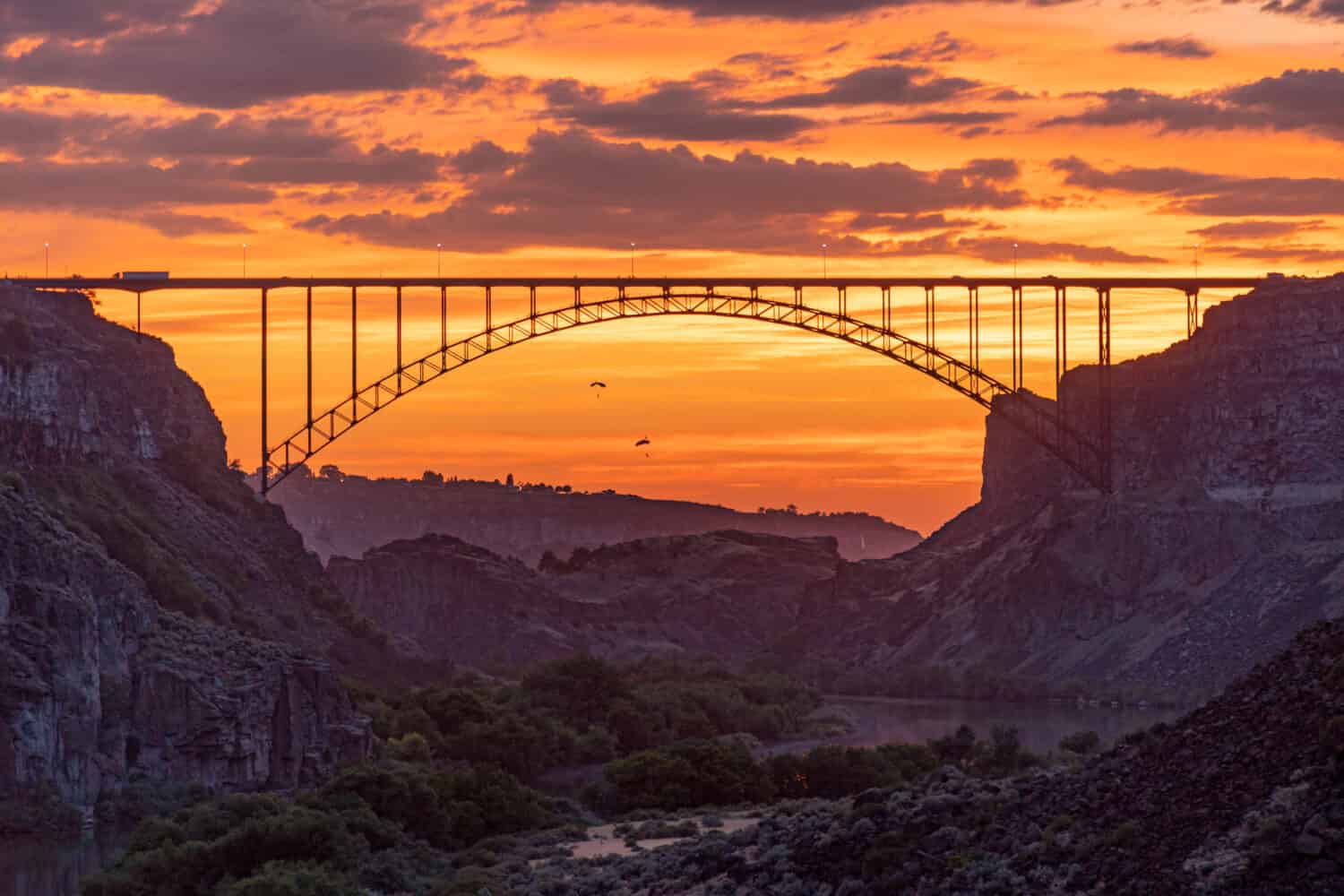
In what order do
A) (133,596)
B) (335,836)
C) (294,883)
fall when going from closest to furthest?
(294,883) < (335,836) < (133,596)

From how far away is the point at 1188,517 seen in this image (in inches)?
7367

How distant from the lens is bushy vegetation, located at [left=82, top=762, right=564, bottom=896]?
3068 inches

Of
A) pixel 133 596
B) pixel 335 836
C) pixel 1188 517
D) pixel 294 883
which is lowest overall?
pixel 335 836

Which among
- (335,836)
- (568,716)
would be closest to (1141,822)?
(335,836)

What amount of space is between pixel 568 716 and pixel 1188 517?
6706cm

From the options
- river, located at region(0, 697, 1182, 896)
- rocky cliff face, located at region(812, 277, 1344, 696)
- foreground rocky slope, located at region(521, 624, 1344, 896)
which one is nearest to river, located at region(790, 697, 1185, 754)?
river, located at region(0, 697, 1182, 896)

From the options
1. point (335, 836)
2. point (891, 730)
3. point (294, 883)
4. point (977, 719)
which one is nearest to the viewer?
point (294, 883)

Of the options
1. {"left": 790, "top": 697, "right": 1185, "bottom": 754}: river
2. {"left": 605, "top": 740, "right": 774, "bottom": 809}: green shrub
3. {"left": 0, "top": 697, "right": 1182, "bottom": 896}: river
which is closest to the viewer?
{"left": 0, "top": 697, "right": 1182, "bottom": 896}: river

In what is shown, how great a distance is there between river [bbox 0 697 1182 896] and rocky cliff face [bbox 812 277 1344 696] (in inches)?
466

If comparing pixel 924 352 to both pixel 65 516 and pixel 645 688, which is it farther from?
pixel 65 516

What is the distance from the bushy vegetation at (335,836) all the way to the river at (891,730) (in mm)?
3725

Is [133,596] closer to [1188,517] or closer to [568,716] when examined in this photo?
[568,716]

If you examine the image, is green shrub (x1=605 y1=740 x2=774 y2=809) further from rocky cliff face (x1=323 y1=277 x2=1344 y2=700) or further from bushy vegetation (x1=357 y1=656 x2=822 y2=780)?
rocky cliff face (x1=323 y1=277 x2=1344 y2=700)

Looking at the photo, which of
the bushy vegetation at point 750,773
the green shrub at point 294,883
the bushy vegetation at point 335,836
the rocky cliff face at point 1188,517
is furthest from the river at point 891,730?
the rocky cliff face at point 1188,517
